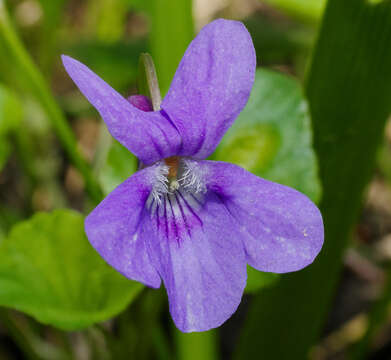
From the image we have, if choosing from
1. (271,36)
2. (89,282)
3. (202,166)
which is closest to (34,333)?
(89,282)

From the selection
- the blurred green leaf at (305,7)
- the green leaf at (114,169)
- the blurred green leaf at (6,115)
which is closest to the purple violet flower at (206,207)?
the green leaf at (114,169)

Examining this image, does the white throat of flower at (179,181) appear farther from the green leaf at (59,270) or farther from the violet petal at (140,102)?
the green leaf at (59,270)

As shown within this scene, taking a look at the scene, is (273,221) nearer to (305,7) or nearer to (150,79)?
(150,79)

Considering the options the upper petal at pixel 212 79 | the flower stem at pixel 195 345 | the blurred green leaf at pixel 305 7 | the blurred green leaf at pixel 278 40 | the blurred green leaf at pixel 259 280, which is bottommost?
the flower stem at pixel 195 345

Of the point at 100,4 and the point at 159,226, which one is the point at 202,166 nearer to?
the point at 159,226

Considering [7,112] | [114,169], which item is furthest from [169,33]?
[7,112]

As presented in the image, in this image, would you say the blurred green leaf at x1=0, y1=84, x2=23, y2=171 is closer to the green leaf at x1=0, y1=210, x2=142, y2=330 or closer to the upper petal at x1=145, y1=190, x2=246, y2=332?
the green leaf at x1=0, y1=210, x2=142, y2=330
